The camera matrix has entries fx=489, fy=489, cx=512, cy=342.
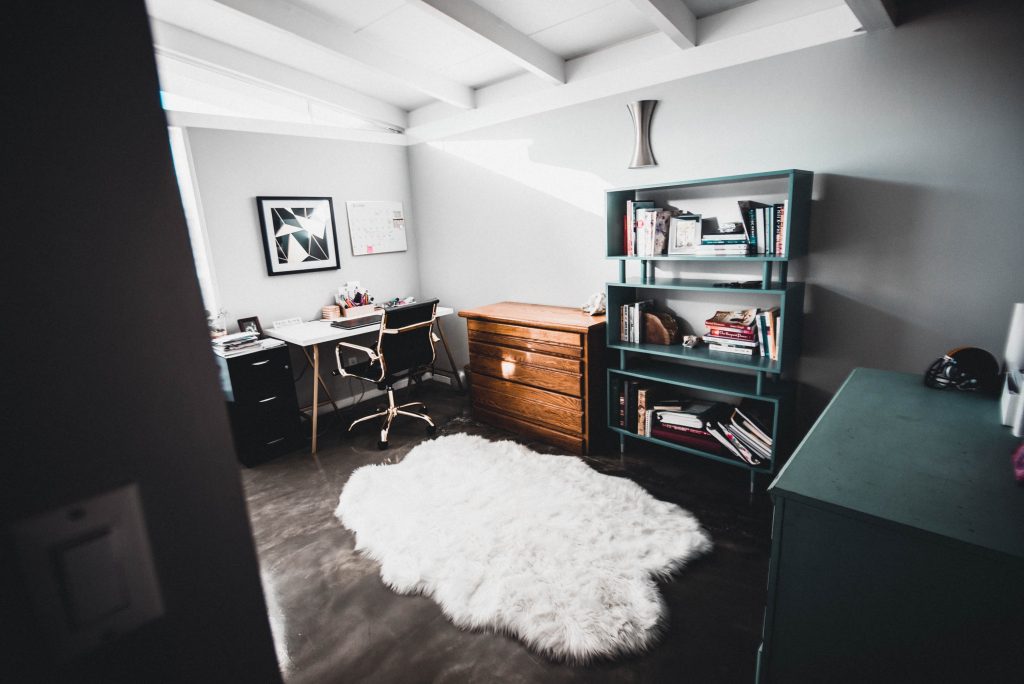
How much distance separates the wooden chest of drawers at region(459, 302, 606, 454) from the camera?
312cm

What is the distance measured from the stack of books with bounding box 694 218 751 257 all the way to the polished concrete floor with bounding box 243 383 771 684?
129 cm

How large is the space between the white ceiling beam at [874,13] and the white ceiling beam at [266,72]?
3375 mm

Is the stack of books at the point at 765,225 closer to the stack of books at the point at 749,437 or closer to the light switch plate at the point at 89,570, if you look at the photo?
the stack of books at the point at 749,437

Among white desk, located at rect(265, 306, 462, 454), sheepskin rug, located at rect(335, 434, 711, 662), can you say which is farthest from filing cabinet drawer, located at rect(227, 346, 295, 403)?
sheepskin rug, located at rect(335, 434, 711, 662)

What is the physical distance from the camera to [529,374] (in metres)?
3.37

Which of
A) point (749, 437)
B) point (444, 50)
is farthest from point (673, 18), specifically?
point (749, 437)

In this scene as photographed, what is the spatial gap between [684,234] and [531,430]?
1642 mm

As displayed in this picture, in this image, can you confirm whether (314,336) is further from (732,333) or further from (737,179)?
(737,179)

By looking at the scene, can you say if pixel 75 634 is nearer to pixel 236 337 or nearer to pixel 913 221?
pixel 913 221

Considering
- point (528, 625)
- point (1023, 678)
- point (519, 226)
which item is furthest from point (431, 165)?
point (1023, 678)

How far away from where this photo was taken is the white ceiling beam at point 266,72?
3.06 m

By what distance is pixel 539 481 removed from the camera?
2824mm

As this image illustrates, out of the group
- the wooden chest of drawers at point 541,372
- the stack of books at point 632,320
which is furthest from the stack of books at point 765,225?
the wooden chest of drawers at point 541,372

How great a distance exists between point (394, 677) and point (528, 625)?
1.64ft
